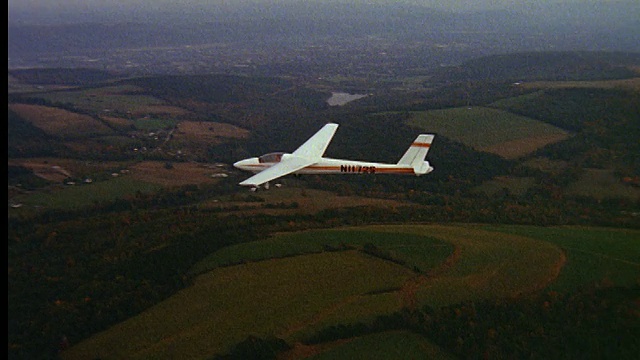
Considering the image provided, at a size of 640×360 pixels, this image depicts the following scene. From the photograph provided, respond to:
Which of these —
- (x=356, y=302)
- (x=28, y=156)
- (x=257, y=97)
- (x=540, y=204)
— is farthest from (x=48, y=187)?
(x=257, y=97)

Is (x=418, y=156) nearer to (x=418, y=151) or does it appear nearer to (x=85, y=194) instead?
(x=418, y=151)

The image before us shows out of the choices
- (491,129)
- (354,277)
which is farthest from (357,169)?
(491,129)

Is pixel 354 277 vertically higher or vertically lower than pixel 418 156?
lower

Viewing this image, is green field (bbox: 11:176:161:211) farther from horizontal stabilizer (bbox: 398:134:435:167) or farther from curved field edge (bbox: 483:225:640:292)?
curved field edge (bbox: 483:225:640:292)

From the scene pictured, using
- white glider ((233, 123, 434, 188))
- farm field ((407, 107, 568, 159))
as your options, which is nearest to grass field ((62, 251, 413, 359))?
white glider ((233, 123, 434, 188))

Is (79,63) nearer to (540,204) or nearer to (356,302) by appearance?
(356,302)

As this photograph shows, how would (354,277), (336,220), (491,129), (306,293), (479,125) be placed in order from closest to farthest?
(306,293), (354,277), (336,220), (491,129), (479,125)
